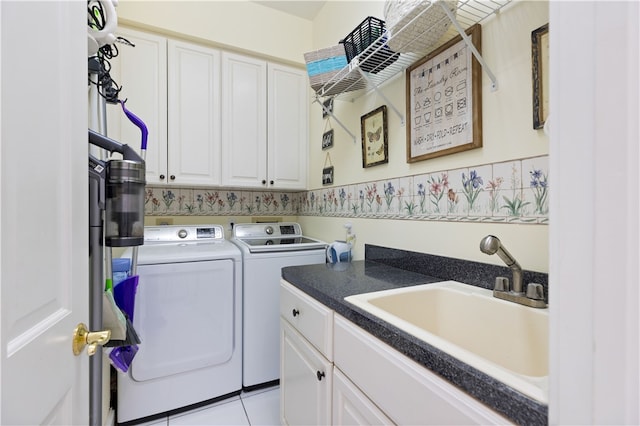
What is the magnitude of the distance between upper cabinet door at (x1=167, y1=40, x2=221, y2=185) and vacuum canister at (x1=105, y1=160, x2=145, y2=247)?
4.05 feet

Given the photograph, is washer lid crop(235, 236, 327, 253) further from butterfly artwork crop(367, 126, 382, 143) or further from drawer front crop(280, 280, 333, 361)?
butterfly artwork crop(367, 126, 382, 143)

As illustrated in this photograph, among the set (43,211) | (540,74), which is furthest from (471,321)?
(43,211)

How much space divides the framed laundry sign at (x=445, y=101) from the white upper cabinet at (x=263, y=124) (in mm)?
1261


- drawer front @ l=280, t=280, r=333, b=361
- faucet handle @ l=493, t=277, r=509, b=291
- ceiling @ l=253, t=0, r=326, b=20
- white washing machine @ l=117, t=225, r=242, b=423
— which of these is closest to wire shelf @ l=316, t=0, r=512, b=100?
faucet handle @ l=493, t=277, r=509, b=291

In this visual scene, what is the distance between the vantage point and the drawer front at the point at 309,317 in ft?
3.52

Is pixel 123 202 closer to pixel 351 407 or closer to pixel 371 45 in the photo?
Answer: pixel 351 407

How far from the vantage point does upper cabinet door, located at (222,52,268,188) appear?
233 centimetres

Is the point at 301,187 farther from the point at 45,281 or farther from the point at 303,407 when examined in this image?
the point at 45,281

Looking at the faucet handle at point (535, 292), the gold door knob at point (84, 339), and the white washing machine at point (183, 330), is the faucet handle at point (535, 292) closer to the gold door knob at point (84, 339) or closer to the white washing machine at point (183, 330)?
the gold door knob at point (84, 339)

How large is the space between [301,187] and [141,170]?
166cm

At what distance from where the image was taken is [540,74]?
0.99 m

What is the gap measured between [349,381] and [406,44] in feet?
4.46

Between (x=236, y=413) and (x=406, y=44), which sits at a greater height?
(x=406, y=44)

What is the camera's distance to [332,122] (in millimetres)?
2309
